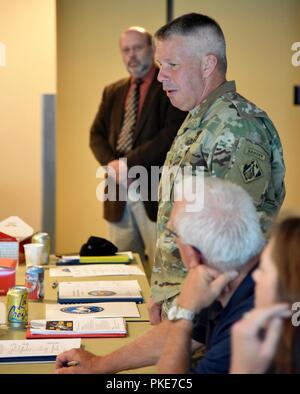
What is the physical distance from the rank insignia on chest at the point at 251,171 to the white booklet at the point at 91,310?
47 centimetres

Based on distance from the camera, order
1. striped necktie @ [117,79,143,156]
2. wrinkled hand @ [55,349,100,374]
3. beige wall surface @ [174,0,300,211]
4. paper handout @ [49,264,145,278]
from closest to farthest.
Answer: wrinkled hand @ [55,349,100,374] < paper handout @ [49,264,145,278] < striped necktie @ [117,79,143,156] < beige wall surface @ [174,0,300,211]

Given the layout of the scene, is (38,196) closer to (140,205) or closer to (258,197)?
(140,205)

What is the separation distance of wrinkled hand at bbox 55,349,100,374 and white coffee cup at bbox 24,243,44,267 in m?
1.09

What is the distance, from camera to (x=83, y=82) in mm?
4840

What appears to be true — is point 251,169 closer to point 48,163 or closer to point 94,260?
point 94,260

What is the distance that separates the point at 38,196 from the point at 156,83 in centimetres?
84

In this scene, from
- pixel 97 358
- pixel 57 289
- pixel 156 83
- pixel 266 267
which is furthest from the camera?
pixel 156 83

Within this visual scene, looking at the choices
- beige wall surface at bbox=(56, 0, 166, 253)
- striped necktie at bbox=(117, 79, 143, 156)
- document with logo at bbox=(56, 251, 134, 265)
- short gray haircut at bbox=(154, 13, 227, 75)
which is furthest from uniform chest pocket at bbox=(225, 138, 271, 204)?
beige wall surface at bbox=(56, 0, 166, 253)

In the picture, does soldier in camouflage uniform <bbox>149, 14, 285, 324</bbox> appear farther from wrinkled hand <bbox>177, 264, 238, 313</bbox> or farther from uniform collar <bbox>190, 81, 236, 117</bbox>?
wrinkled hand <bbox>177, 264, 238, 313</bbox>

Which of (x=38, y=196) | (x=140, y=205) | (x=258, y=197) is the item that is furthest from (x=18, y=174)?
(x=258, y=197)

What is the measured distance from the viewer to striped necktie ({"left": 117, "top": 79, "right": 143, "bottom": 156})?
392cm

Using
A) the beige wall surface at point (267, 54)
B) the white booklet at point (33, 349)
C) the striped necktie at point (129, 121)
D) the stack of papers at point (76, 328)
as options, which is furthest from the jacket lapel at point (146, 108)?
the white booklet at point (33, 349)

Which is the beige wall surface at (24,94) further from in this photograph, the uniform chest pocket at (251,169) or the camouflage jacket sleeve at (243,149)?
the uniform chest pocket at (251,169)
